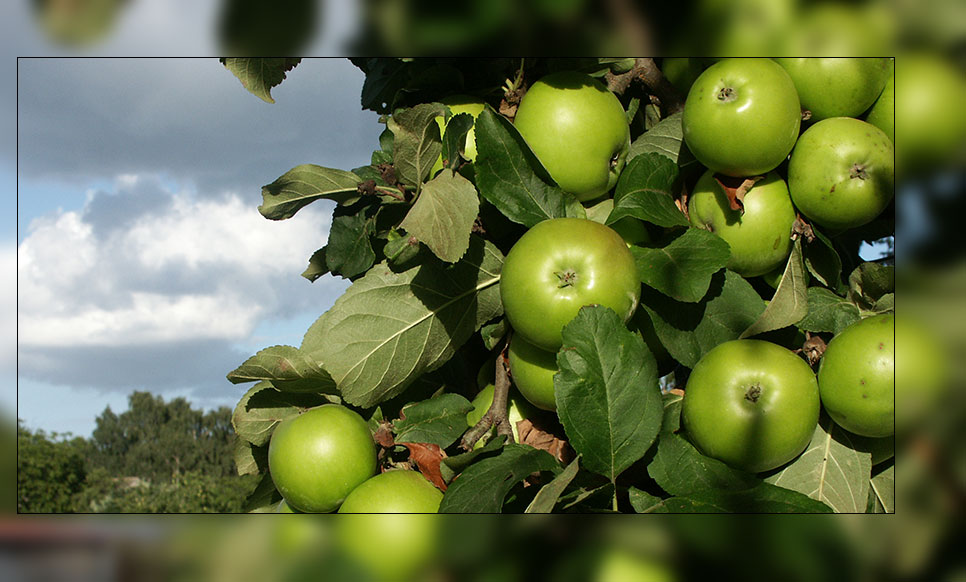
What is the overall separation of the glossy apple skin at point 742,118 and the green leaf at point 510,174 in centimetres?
16

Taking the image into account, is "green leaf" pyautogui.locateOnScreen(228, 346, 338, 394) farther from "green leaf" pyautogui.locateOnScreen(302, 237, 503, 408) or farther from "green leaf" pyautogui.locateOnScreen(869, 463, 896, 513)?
"green leaf" pyautogui.locateOnScreen(869, 463, 896, 513)

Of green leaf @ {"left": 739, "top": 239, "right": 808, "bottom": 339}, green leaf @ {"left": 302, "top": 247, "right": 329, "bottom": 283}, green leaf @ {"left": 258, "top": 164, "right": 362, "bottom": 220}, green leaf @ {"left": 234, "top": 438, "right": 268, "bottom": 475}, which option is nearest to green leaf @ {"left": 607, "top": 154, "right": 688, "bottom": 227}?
green leaf @ {"left": 739, "top": 239, "right": 808, "bottom": 339}

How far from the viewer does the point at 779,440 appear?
2.09ft

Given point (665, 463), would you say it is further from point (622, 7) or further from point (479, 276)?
point (622, 7)

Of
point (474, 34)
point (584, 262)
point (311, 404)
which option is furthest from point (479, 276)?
point (474, 34)

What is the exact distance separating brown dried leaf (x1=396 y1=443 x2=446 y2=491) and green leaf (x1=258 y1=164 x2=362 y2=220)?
1.09 feet

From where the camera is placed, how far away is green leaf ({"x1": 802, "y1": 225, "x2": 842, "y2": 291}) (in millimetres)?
709

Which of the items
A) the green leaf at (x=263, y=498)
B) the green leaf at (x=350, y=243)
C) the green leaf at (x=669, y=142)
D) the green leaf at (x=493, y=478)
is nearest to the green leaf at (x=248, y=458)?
the green leaf at (x=263, y=498)

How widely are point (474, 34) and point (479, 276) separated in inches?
14.7

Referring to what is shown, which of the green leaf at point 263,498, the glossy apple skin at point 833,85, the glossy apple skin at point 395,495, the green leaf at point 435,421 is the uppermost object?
the glossy apple skin at point 833,85

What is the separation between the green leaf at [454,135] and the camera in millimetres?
677

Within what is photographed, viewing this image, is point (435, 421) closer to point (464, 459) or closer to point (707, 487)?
point (464, 459)

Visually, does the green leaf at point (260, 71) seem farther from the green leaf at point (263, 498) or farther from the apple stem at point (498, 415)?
the green leaf at point (263, 498)

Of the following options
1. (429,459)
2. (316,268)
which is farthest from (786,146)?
(316,268)
